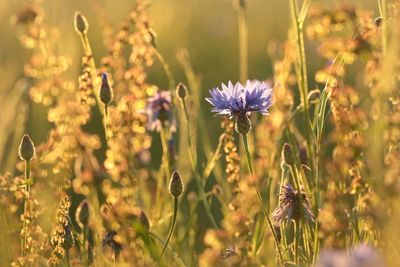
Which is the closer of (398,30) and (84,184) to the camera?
(398,30)

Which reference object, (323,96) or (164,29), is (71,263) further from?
(164,29)

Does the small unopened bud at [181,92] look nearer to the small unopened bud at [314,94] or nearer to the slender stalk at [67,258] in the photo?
the small unopened bud at [314,94]

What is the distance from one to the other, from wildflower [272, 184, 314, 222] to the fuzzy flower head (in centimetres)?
77

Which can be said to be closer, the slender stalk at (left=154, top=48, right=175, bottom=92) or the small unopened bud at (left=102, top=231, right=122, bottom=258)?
the small unopened bud at (left=102, top=231, right=122, bottom=258)

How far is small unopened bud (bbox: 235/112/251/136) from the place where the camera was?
1703 mm

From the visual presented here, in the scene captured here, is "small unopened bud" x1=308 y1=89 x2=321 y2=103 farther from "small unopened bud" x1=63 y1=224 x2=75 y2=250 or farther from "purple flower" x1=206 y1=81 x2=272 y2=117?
"small unopened bud" x1=63 y1=224 x2=75 y2=250

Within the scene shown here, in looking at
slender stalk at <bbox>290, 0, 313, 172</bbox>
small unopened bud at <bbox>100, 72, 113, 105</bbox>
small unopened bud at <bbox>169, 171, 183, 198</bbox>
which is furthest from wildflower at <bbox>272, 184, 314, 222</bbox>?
small unopened bud at <bbox>100, 72, 113, 105</bbox>

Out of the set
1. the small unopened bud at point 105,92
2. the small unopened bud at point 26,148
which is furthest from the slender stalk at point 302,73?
the small unopened bud at point 26,148

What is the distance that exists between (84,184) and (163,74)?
3579 millimetres

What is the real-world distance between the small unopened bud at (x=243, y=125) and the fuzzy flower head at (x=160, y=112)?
689 millimetres

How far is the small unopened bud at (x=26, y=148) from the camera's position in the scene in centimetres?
172

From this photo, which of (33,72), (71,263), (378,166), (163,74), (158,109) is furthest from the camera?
(163,74)

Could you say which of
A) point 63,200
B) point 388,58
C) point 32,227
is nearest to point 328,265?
point 388,58

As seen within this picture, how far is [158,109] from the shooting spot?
95.8 inches
